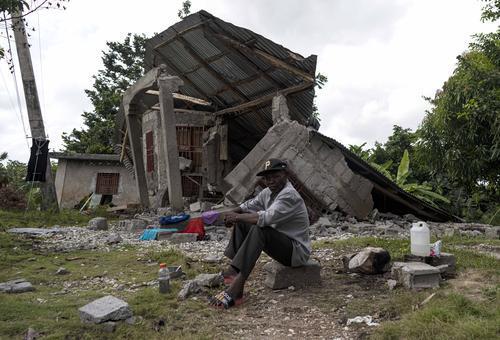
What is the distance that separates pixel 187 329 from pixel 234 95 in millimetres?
10843

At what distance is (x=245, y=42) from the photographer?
33.9ft

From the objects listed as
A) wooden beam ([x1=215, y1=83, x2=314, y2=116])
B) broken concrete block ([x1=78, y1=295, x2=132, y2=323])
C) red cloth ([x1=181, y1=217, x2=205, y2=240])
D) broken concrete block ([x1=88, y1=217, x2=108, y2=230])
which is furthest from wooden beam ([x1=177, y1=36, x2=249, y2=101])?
broken concrete block ([x1=78, y1=295, x2=132, y2=323])

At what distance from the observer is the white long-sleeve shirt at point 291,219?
376cm

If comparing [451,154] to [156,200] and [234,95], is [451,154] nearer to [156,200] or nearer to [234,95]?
[234,95]

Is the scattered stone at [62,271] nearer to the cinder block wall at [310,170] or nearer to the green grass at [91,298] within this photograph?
the green grass at [91,298]

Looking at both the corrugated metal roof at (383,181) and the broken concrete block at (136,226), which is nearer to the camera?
the broken concrete block at (136,226)

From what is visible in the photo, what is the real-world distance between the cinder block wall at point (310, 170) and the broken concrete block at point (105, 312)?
6.75m

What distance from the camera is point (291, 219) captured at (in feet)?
13.1

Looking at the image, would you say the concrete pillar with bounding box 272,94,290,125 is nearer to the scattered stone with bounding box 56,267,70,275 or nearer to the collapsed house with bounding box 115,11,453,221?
the collapsed house with bounding box 115,11,453,221

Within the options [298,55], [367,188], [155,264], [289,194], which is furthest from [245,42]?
[289,194]

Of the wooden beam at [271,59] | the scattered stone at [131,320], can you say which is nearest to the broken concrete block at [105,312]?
the scattered stone at [131,320]

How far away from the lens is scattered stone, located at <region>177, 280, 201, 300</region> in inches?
153

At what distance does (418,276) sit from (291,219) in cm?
122

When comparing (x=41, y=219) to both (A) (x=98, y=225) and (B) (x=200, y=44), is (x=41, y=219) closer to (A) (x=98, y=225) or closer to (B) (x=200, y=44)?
(A) (x=98, y=225)
